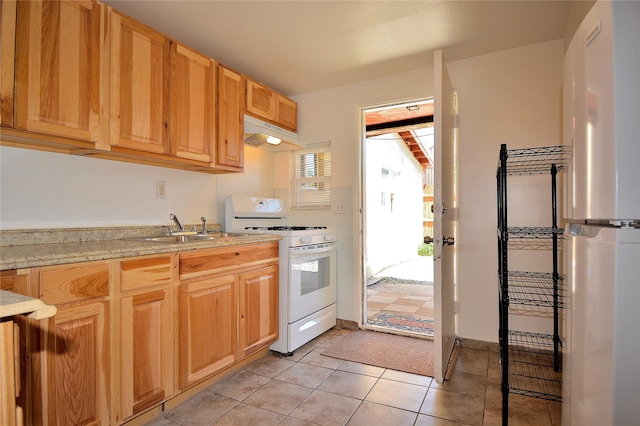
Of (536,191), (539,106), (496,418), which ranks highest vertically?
(539,106)

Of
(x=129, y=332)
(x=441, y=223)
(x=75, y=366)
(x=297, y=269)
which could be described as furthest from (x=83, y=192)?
(x=441, y=223)

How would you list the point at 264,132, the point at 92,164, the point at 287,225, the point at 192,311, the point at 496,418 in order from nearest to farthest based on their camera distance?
the point at 496,418 < the point at 192,311 < the point at 92,164 < the point at 264,132 < the point at 287,225

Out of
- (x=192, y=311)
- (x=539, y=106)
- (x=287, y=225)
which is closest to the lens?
(x=192, y=311)

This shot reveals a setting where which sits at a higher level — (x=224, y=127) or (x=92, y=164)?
(x=224, y=127)

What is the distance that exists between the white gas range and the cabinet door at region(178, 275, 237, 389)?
0.50 m

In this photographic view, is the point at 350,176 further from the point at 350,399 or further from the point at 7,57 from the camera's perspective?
the point at 7,57

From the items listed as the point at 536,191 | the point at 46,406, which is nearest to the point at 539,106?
the point at 536,191

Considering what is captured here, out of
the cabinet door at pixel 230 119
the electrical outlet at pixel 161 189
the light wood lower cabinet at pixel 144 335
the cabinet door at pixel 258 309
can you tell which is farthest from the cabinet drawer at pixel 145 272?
the cabinet door at pixel 230 119

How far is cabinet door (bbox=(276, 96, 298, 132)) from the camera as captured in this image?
3.15 m

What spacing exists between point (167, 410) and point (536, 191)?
110 inches

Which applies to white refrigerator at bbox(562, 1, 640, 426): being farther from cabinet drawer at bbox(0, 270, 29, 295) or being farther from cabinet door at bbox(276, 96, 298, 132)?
cabinet door at bbox(276, 96, 298, 132)

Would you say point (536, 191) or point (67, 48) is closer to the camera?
point (67, 48)

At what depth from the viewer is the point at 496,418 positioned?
1757mm

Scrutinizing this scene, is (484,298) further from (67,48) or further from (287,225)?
(67,48)
